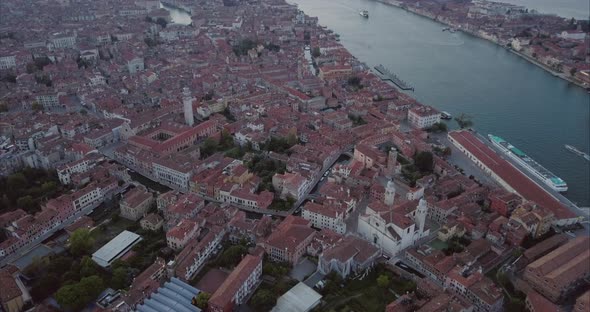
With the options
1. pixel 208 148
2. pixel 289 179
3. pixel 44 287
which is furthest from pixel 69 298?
pixel 208 148

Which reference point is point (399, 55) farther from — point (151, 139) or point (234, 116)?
point (151, 139)

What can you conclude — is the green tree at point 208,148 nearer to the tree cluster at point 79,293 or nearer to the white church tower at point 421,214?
the tree cluster at point 79,293

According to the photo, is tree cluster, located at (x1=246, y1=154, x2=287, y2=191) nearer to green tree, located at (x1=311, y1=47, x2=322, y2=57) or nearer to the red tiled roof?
the red tiled roof

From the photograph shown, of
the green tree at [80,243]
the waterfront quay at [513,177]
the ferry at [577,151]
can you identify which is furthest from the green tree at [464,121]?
the green tree at [80,243]

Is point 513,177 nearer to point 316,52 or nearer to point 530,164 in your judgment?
point 530,164

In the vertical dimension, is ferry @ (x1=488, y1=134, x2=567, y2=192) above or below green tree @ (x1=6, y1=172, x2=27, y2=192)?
above

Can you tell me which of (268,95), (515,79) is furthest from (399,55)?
(268,95)

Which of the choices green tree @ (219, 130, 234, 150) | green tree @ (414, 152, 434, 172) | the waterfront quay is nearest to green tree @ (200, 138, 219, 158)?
green tree @ (219, 130, 234, 150)
